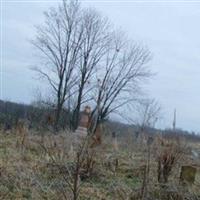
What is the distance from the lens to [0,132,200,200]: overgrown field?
834 centimetres

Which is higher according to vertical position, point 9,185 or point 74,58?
point 74,58

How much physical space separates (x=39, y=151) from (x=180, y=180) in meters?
4.33

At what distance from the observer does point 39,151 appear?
12836mm

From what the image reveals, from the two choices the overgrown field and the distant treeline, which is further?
the distant treeline

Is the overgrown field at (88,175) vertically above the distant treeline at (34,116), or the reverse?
the distant treeline at (34,116)

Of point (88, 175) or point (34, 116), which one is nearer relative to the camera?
point (88, 175)

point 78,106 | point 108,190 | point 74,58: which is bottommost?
point 108,190

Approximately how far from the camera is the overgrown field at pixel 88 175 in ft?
27.3

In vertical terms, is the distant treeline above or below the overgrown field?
above

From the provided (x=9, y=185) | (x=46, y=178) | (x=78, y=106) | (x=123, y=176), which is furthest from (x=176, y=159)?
(x=78, y=106)

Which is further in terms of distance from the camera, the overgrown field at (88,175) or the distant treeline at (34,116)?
the distant treeline at (34,116)

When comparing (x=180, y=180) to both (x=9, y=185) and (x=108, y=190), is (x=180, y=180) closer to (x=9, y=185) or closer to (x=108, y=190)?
(x=108, y=190)

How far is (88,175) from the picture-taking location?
10.4 m

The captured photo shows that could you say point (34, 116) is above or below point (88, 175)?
above
